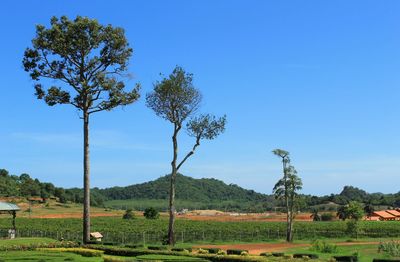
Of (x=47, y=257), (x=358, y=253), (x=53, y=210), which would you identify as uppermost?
(x=47, y=257)

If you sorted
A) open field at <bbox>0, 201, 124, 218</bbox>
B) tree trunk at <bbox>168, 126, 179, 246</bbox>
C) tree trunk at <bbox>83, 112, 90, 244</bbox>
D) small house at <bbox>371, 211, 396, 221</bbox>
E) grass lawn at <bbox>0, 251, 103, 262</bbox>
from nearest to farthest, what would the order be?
grass lawn at <bbox>0, 251, 103, 262</bbox>, tree trunk at <bbox>83, 112, 90, 244</bbox>, tree trunk at <bbox>168, 126, 179, 246</bbox>, small house at <bbox>371, 211, 396, 221</bbox>, open field at <bbox>0, 201, 124, 218</bbox>

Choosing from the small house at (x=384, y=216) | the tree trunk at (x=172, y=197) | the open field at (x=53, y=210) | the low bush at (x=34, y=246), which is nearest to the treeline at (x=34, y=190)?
the open field at (x=53, y=210)

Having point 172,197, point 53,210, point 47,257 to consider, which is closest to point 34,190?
point 53,210

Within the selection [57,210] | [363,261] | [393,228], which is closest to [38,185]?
[57,210]

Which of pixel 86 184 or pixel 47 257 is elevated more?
pixel 86 184

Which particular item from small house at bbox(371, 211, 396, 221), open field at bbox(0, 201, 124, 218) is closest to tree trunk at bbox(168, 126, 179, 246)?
open field at bbox(0, 201, 124, 218)

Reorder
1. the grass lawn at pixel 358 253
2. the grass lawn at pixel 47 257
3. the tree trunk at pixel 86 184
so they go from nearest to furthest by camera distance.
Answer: the grass lawn at pixel 47 257, the grass lawn at pixel 358 253, the tree trunk at pixel 86 184

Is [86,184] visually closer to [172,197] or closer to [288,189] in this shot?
[172,197]

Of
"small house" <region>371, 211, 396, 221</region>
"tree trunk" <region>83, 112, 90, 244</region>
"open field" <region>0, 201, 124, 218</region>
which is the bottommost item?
"small house" <region>371, 211, 396, 221</region>

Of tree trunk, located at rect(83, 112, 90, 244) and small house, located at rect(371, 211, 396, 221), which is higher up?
tree trunk, located at rect(83, 112, 90, 244)

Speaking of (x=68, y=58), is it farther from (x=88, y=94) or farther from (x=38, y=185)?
(x=38, y=185)

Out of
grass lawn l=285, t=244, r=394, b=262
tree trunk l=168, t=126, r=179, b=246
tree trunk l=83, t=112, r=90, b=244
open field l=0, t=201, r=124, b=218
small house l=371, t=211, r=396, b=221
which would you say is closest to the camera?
grass lawn l=285, t=244, r=394, b=262

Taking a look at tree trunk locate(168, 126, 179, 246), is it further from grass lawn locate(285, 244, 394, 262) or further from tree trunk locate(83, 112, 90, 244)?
grass lawn locate(285, 244, 394, 262)

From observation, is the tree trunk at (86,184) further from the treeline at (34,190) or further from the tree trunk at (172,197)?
the treeline at (34,190)
